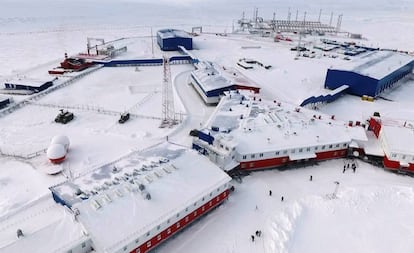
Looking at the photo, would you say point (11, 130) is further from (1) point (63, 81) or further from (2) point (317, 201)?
(2) point (317, 201)

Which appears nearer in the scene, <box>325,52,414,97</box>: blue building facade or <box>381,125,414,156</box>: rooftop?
<box>381,125,414,156</box>: rooftop

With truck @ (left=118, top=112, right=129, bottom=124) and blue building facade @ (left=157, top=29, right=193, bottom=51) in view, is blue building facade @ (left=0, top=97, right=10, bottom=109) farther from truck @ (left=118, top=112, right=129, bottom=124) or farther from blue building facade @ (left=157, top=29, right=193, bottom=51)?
blue building facade @ (left=157, top=29, right=193, bottom=51)

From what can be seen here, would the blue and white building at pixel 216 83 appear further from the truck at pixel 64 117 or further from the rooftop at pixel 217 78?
the truck at pixel 64 117

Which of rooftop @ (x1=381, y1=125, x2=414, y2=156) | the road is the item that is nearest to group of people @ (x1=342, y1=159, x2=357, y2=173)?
rooftop @ (x1=381, y1=125, x2=414, y2=156)

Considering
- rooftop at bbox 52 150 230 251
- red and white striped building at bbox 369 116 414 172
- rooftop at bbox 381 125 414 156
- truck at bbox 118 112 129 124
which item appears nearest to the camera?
rooftop at bbox 52 150 230 251

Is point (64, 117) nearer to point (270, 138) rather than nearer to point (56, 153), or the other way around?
point (56, 153)

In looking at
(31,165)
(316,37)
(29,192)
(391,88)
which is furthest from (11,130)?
(316,37)
